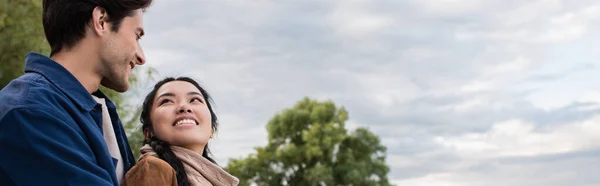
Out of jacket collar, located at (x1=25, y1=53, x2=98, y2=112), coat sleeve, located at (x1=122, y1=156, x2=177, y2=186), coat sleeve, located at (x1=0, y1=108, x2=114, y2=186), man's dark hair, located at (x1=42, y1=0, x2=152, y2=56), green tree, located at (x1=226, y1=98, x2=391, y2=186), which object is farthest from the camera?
green tree, located at (x1=226, y1=98, x2=391, y2=186)

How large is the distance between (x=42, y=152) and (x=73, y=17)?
2.07ft

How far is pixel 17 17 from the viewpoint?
14.9m

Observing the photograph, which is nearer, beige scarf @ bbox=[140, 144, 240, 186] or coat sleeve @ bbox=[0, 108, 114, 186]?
coat sleeve @ bbox=[0, 108, 114, 186]

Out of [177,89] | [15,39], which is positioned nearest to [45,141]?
[177,89]

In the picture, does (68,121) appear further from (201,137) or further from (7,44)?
(7,44)

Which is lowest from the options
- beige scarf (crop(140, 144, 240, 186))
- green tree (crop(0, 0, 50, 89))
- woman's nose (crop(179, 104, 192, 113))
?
beige scarf (crop(140, 144, 240, 186))

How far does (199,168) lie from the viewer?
382cm

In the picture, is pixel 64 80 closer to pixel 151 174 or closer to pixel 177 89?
pixel 151 174

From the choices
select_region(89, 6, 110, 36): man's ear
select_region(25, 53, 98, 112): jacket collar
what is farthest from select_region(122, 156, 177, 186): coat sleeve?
select_region(89, 6, 110, 36): man's ear

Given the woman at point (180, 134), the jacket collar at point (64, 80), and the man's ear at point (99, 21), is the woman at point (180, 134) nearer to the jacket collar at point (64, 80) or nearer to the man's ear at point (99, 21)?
the jacket collar at point (64, 80)

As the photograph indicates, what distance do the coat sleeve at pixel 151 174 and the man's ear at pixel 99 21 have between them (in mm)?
630

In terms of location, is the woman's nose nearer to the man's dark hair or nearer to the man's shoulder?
the man's dark hair

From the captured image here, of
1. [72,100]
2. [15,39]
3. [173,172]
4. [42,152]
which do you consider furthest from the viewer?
[15,39]

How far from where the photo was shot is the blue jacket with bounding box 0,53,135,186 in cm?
272
